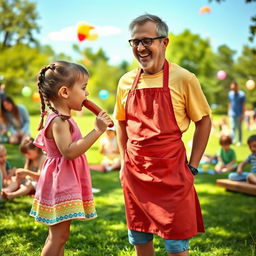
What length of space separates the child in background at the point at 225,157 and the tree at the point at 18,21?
38300 mm

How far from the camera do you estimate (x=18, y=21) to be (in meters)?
43.9

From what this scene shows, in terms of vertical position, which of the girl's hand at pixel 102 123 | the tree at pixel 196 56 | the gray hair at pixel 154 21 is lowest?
the girl's hand at pixel 102 123

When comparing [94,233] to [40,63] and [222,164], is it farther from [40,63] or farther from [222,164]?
[40,63]

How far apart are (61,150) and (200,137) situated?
2.93ft

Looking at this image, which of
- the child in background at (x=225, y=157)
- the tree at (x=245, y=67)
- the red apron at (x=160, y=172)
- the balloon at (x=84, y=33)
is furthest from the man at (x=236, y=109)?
the tree at (x=245, y=67)

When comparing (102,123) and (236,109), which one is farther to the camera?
(236,109)

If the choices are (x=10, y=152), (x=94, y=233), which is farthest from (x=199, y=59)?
(x=94, y=233)

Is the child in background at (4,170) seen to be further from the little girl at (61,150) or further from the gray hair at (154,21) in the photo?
the gray hair at (154,21)

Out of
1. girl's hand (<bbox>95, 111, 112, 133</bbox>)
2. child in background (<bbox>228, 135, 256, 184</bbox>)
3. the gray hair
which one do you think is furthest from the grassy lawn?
the gray hair

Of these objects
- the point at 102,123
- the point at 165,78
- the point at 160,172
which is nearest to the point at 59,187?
the point at 102,123

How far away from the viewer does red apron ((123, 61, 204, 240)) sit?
246 cm

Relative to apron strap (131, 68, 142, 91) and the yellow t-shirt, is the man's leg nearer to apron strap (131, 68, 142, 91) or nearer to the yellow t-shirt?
the yellow t-shirt

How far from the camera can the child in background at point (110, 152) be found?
7957 mm

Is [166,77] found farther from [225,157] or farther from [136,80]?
[225,157]
